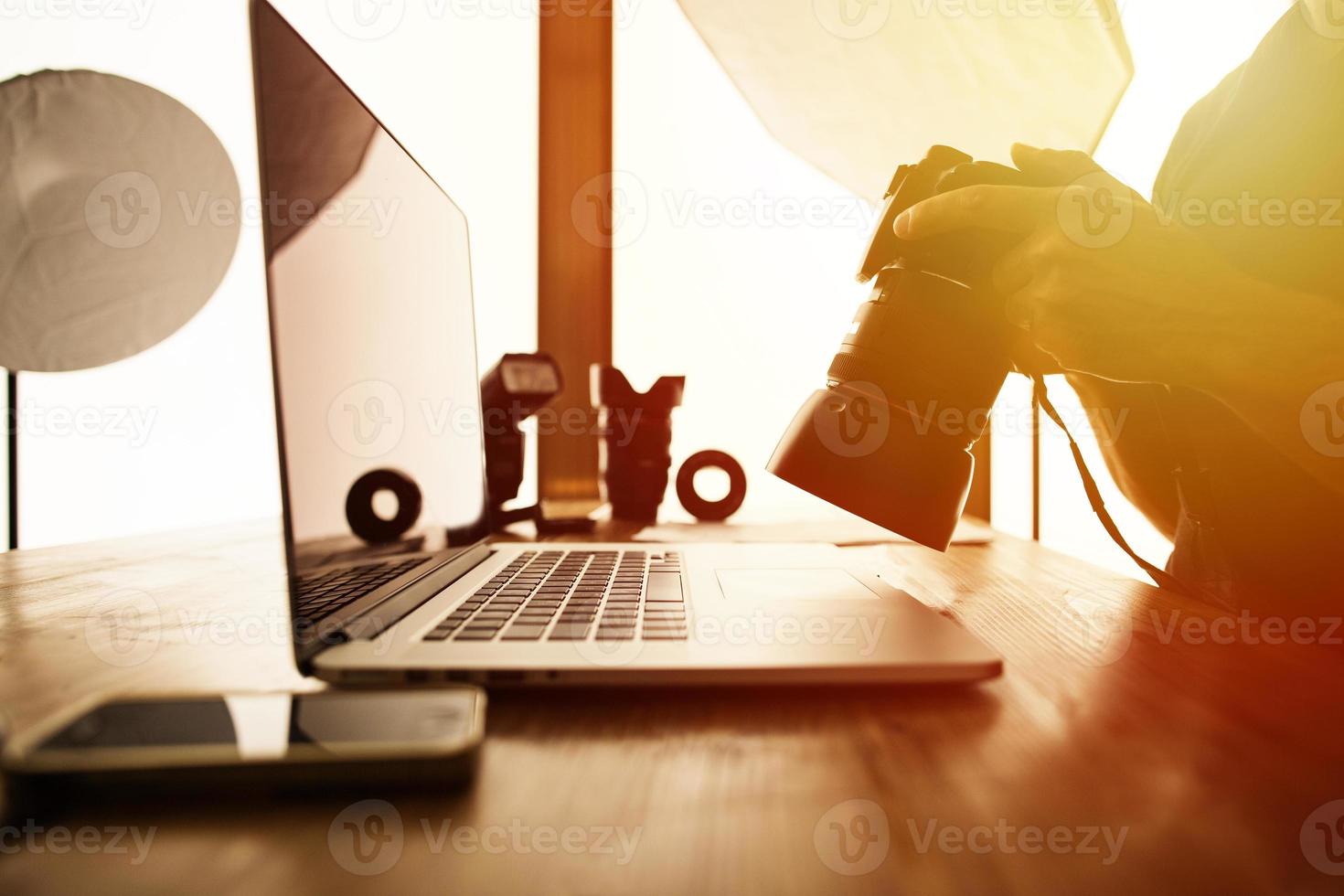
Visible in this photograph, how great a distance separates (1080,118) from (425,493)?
4.75 feet

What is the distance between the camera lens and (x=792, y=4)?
4.35 feet

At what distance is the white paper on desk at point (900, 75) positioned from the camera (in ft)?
4.23

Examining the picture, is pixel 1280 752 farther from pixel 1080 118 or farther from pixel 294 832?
pixel 1080 118

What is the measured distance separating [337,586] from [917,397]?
405 millimetres

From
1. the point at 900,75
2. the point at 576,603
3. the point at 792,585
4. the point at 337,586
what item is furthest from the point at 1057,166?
the point at 900,75

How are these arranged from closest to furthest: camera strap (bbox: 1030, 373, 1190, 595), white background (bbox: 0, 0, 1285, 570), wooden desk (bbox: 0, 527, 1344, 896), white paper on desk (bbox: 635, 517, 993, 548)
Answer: wooden desk (bbox: 0, 527, 1344, 896) → camera strap (bbox: 1030, 373, 1190, 595) → white paper on desk (bbox: 635, 517, 993, 548) → white background (bbox: 0, 0, 1285, 570)

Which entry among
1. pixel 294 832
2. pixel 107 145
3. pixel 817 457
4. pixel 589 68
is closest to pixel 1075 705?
pixel 817 457

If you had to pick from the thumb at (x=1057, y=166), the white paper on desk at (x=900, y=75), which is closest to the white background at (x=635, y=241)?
the white paper on desk at (x=900, y=75)

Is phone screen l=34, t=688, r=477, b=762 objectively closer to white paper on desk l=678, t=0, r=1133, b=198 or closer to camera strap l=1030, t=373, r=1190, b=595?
camera strap l=1030, t=373, r=1190, b=595

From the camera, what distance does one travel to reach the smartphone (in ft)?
0.71

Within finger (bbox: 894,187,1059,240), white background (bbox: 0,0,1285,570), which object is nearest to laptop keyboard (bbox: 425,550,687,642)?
finger (bbox: 894,187,1059,240)

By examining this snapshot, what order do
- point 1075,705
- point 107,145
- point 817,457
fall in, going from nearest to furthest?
point 1075,705 < point 817,457 < point 107,145

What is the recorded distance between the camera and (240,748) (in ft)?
0.75

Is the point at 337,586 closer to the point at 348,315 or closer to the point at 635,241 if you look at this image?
the point at 348,315
